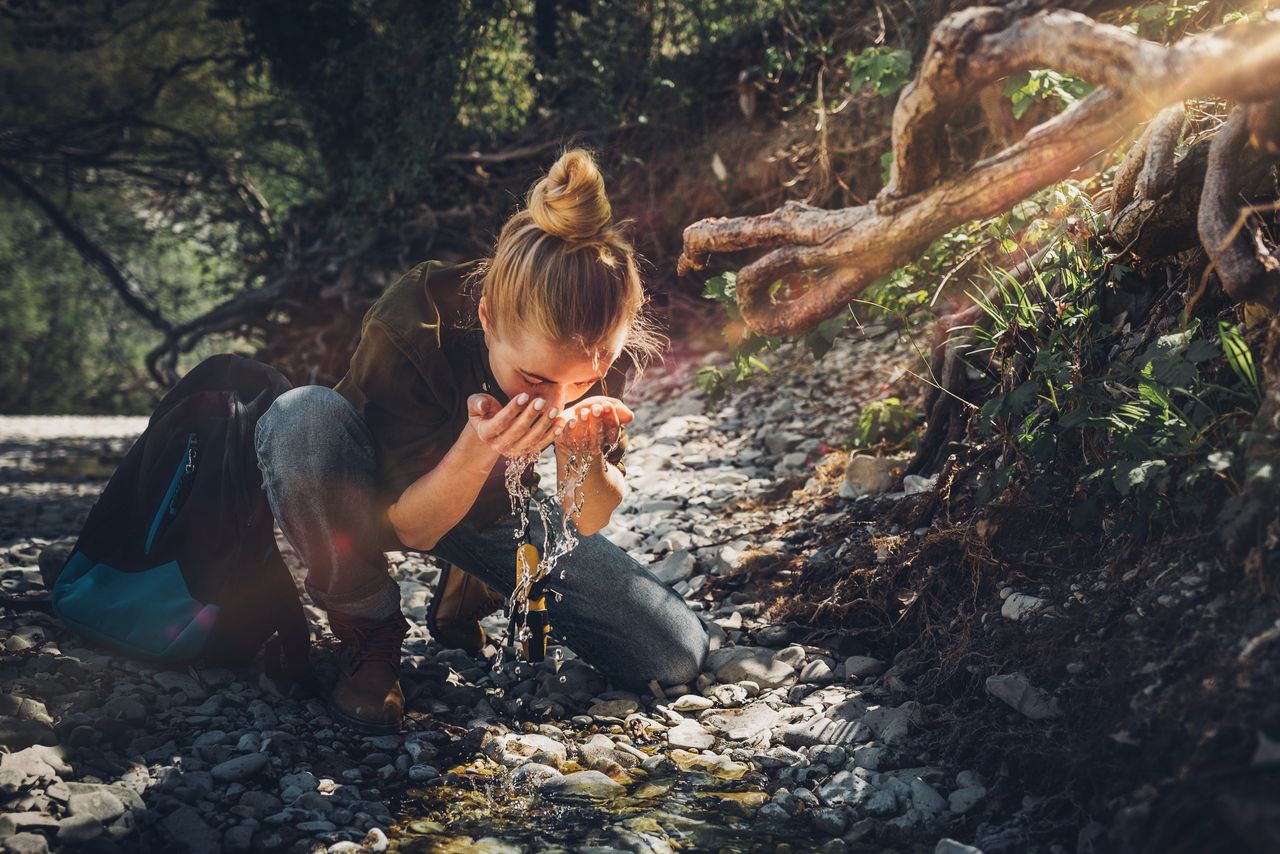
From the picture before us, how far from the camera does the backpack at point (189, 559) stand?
2.29 metres

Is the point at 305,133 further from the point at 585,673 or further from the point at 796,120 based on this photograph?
the point at 585,673

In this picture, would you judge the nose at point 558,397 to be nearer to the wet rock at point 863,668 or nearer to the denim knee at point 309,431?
the denim knee at point 309,431

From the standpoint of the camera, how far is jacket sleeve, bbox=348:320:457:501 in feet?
7.39

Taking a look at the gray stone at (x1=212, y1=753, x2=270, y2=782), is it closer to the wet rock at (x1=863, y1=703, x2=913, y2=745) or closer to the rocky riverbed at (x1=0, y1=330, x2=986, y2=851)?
the rocky riverbed at (x1=0, y1=330, x2=986, y2=851)

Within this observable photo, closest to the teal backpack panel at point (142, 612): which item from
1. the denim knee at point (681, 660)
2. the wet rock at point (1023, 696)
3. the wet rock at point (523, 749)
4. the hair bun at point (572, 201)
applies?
the wet rock at point (523, 749)

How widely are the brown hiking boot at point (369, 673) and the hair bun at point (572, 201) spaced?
44.5 inches

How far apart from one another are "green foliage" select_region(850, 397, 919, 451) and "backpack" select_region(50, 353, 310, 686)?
2175 millimetres

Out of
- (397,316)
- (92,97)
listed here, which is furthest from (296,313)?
(397,316)

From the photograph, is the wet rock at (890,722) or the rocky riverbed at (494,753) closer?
the rocky riverbed at (494,753)

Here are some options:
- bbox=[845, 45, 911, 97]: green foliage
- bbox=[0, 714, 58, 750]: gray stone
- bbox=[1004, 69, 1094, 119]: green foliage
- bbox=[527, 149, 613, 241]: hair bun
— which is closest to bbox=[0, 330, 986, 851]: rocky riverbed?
bbox=[0, 714, 58, 750]: gray stone

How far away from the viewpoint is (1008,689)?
197cm

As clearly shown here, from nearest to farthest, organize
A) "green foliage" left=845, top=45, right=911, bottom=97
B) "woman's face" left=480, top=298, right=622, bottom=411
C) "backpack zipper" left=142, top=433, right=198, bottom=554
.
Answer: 1. "woman's face" left=480, top=298, right=622, bottom=411
2. "backpack zipper" left=142, top=433, right=198, bottom=554
3. "green foliage" left=845, top=45, right=911, bottom=97

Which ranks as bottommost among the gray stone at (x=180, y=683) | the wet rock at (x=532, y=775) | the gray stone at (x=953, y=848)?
the wet rock at (x=532, y=775)

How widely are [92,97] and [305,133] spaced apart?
2.55 meters
